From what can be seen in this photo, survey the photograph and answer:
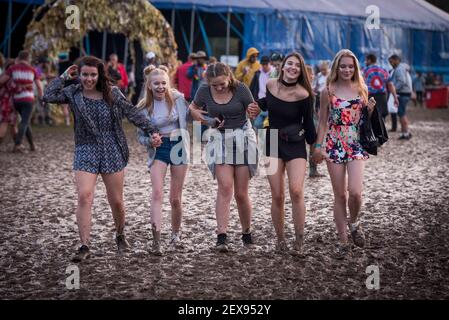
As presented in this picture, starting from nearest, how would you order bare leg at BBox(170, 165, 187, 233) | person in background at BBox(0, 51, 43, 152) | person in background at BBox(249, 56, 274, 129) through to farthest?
1. bare leg at BBox(170, 165, 187, 233)
2. person in background at BBox(249, 56, 274, 129)
3. person in background at BBox(0, 51, 43, 152)

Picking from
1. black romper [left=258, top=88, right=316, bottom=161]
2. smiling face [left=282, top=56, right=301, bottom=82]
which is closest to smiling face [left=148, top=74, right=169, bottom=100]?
black romper [left=258, top=88, right=316, bottom=161]

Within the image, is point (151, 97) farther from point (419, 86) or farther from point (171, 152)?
point (419, 86)

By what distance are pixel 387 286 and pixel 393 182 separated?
5969 millimetres

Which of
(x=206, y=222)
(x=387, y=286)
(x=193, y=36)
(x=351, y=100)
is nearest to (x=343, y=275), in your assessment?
(x=387, y=286)

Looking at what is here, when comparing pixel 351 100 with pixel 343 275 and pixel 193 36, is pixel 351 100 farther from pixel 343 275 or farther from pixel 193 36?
pixel 193 36

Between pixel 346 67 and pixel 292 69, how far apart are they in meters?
0.54

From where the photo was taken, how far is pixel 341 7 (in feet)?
103

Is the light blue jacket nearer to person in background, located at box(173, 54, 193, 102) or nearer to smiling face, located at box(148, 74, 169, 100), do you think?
smiling face, located at box(148, 74, 169, 100)

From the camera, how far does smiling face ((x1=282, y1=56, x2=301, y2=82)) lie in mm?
6883

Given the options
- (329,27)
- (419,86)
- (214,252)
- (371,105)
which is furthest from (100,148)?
(419,86)

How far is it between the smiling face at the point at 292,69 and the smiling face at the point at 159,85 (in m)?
1.03

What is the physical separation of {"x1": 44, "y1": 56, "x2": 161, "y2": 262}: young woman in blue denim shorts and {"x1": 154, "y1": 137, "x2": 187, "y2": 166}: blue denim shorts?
0.30m

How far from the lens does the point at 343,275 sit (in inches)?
243
